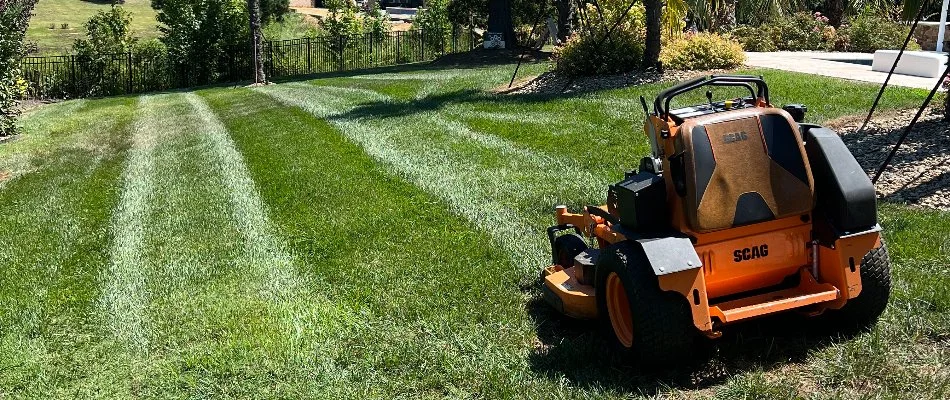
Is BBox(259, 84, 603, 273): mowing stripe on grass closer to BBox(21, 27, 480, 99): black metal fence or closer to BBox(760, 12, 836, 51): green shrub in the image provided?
BBox(760, 12, 836, 51): green shrub

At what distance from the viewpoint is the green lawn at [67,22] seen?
139 ft

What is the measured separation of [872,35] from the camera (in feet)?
78.1

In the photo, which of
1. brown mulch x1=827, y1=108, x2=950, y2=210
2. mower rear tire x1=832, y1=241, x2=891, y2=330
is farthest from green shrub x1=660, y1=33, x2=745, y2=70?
mower rear tire x1=832, y1=241, x2=891, y2=330

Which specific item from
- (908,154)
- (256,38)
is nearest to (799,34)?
(256,38)

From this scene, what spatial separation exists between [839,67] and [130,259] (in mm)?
14551

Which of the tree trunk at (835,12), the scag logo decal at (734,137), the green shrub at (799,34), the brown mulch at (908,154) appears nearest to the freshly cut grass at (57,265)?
the scag logo decal at (734,137)

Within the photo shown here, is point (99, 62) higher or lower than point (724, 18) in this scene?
lower

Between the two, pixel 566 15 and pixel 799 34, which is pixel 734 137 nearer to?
pixel 799 34

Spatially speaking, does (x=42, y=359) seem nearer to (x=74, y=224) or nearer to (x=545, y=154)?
(x=74, y=224)

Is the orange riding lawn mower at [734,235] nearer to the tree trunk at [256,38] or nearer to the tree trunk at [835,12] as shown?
the tree trunk at [256,38]

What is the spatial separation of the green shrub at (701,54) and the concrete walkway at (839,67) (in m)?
1.08

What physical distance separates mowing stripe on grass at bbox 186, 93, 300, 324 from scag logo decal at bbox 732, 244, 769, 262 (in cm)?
298

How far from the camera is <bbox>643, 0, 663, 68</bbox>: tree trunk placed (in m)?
15.0

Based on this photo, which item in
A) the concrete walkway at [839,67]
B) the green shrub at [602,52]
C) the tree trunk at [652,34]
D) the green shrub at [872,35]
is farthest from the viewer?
the green shrub at [872,35]
